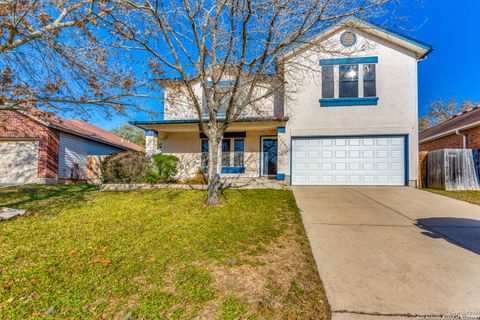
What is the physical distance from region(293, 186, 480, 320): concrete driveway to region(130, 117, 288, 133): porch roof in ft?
17.0

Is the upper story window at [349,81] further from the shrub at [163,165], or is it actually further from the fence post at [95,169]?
the fence post at [95,169]

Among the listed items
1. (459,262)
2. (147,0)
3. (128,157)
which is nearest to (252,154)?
(128,157)

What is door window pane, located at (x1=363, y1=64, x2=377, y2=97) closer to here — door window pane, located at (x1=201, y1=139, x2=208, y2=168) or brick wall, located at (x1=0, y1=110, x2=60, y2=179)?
door window pane, located at (x1=201, y1=139, x2=208, y2=168)

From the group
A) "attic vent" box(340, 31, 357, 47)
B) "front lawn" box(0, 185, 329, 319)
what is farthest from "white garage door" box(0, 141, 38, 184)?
"attic vent" box(340, 31, 357, 47)

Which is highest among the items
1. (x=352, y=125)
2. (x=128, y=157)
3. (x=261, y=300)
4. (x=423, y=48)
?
(x=423, y=48)

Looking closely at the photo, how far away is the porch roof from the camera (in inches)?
416

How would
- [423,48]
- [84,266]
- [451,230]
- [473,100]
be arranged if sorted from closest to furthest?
[84,266] → [451,230] → [423,48] → [473,100]

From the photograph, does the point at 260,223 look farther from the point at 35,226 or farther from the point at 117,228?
the point at 35,226

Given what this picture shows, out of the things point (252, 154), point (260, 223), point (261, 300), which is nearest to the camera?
point (261, 300)

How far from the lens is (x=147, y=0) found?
4.84 m

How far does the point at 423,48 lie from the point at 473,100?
24.6 meters

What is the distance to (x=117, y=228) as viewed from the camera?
14.7 feet

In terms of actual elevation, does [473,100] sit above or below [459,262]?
above

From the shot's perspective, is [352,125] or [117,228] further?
[352,125]
